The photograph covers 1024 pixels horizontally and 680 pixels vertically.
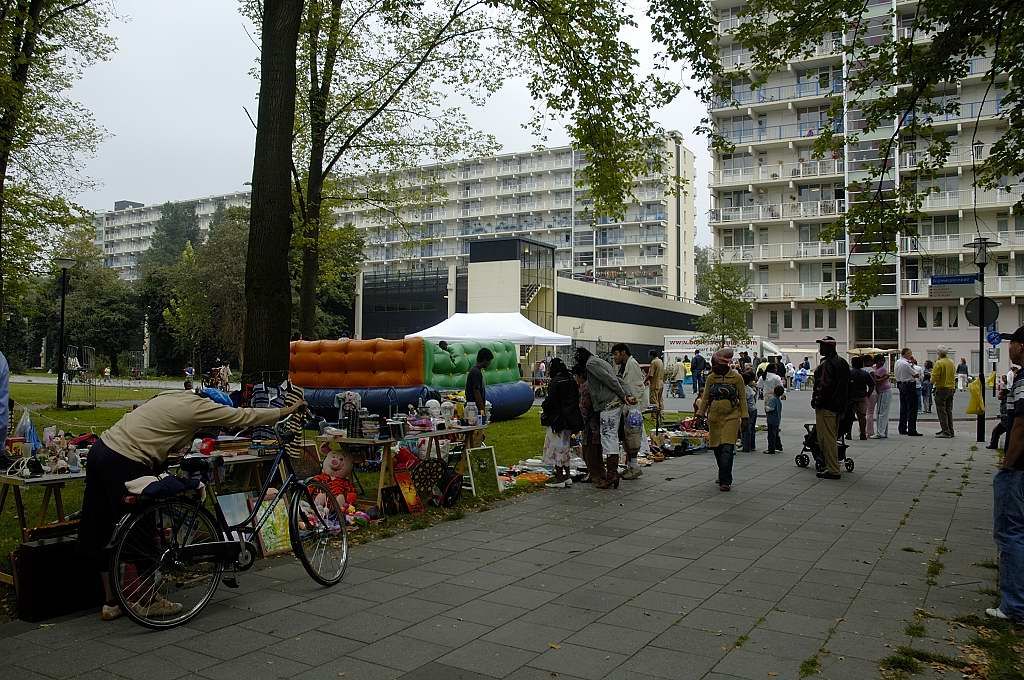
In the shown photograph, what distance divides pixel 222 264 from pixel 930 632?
156 ft

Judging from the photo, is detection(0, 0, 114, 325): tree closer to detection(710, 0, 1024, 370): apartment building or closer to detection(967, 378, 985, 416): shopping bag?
detection(967, 378, 985, 416): shopping bag

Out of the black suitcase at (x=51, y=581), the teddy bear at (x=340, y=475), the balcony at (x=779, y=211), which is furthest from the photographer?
the balcony at (x=779, y=211)

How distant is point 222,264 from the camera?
47.5 metres

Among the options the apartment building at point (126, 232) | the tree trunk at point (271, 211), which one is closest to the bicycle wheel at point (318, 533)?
the tree trunk at point (271, 211)

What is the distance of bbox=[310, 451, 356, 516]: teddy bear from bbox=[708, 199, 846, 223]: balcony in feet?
160

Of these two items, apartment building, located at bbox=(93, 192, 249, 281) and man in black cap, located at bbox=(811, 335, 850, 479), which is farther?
apartment building, located at bbox=(93, 192, 249, 281)

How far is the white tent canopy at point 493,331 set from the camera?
22.0 m

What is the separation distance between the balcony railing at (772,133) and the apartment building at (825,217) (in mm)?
74

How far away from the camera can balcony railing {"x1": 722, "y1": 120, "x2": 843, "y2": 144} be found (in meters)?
52.8

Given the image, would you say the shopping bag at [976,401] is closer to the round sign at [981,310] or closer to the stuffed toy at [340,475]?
the round sign at [981,310]

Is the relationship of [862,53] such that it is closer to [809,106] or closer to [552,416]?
[552,416]

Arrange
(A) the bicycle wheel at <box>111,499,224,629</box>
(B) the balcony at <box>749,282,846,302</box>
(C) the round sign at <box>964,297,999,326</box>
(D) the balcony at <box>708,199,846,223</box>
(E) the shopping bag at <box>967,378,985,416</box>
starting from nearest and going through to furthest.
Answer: (A) the bicycle wheel at <box>111,499,224,629</box> < (C) the round sign at <box>964,297,999,326</box> < (E) the shopping bag at <box>967,378,985,416</box> < (D) the balcony at <box>708,199,846,223</box> < (B) the balcony at <box>749,282,846,302</box>

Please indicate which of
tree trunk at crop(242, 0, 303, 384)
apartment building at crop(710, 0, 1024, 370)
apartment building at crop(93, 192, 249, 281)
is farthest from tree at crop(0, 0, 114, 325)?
apartment building at crop(93, 192, 249, 281)

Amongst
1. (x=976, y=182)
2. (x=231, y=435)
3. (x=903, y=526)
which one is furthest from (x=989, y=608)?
(x=976, y=182)
